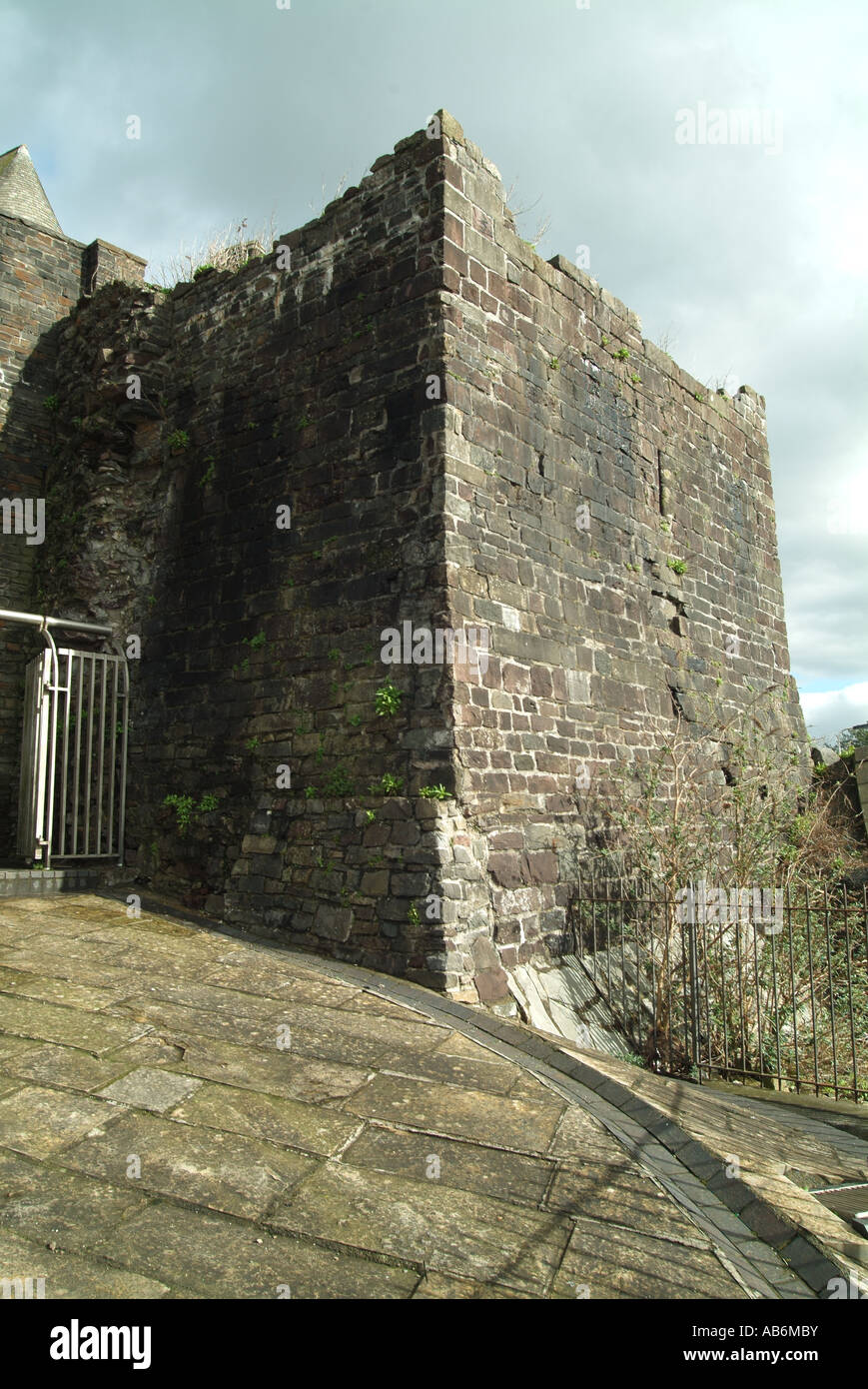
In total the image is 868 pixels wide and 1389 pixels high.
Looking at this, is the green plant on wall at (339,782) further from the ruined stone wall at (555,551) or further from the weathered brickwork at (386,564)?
the ruined stone wall at (555,551)

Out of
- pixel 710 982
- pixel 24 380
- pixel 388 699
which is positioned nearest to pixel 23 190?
pixel 24 380

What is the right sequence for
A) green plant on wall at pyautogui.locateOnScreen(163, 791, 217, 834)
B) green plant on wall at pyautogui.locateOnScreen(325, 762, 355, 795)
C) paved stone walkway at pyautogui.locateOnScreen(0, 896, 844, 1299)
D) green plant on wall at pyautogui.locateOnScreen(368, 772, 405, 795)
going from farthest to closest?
green plant on wall at pyautogui.locateOnScreen(163, 791, 217, 834) < green plant on wall at pyautogui.locateOnScreen(325, 762, 355, 795) < green plant on wall at pyautogui.locateOnScreen(368, 772, 405, 795) < paved stone walkway at pyautogui.locateOnScreen(0, 896, 844, 1299)

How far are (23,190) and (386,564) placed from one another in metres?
9.85

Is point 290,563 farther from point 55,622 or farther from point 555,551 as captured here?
point 55,622

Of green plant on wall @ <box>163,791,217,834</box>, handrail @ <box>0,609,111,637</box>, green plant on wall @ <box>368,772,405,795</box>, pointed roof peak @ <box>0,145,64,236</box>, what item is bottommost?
green plant on wall @ <box>163,791,217,834</box>

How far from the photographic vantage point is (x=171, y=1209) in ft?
10.0

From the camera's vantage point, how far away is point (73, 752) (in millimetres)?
8344

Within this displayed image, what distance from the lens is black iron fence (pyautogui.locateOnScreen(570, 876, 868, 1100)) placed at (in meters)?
6.05

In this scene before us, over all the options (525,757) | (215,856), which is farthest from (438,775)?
(215,856)

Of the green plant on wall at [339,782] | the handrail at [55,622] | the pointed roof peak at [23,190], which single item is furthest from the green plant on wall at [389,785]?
the pointed roof peak at [23,190]

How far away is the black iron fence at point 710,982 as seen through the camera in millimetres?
6051

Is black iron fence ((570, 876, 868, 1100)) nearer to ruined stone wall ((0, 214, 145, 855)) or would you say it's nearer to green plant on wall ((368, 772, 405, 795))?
green plant on wall ((368, 772, 405, 795))

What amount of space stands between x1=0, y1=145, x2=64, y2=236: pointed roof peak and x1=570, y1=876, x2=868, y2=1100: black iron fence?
37.3 feet

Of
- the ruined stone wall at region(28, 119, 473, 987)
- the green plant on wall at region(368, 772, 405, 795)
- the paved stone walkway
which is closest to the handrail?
the ruined stone wall at region(28, 119, 473, 987)
